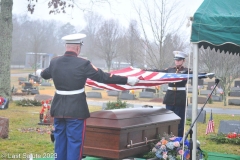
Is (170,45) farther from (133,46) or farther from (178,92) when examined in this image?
(178,92)

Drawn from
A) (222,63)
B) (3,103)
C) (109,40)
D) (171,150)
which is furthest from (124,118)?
(109,40)

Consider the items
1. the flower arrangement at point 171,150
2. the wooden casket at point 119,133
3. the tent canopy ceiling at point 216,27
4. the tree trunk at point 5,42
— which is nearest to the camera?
the tent canopy ceiling at point 216,27

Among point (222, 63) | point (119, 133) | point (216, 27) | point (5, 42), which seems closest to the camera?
point (216, 27)

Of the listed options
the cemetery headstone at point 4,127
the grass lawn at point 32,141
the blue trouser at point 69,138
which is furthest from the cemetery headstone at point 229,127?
the blue trouser at point 69,138

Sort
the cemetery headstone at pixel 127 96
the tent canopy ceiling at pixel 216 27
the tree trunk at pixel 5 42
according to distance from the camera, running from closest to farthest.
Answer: the tent canopy ceiling at pixel 216 27
the tree trunk at pixel 5 42
the cemetery headstone at pixel 127 96

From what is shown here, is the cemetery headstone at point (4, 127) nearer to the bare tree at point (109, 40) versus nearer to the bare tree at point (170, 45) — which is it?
the bare tree at point (170, 45)

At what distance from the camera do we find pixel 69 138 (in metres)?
4.32

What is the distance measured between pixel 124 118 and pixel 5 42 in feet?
37.2

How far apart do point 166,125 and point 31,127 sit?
4.43 metres

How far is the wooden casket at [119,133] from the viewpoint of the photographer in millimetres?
4875

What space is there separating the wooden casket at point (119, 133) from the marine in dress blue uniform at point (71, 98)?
2.07 feet

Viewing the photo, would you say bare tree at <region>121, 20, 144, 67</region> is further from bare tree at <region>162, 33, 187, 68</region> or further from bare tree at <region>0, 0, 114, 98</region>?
bare tree at <region>0, 0, 114, 98</region>

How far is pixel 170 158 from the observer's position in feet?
16.8

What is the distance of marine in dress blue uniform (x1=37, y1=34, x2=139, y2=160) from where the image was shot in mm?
4297
